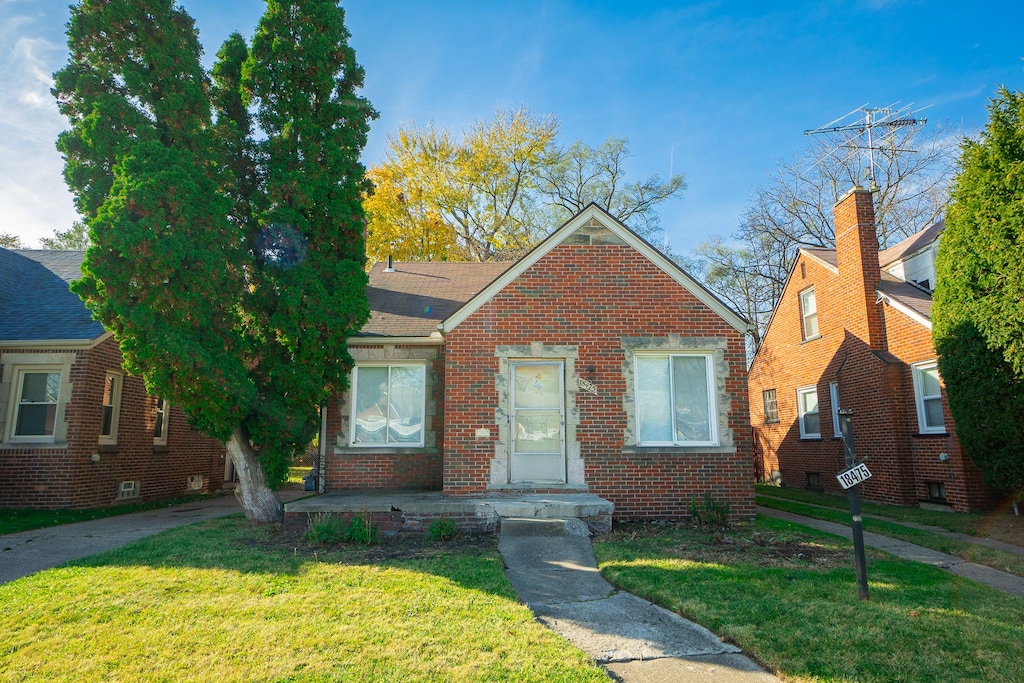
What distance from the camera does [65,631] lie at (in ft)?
15.9

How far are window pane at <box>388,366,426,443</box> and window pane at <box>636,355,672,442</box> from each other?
4094mm

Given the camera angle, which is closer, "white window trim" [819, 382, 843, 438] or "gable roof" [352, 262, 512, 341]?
"gable roof" [352, 262, 512, 341]

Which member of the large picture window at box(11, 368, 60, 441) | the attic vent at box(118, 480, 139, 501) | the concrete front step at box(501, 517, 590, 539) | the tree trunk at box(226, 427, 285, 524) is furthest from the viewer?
the attic vent at box(118, 480, 139, 501)

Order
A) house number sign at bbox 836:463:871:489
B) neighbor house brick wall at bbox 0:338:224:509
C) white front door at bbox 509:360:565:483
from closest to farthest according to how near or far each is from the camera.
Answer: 1. house number sign at bbox 836:463:871:489
2. white front door at bbox 509:360:565:483
3. neighbor house brick wall at bbox 0:338:224:509

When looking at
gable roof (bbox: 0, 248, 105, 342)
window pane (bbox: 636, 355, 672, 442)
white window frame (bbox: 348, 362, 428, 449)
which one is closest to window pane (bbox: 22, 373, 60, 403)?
gable roof (bbox: 0, 248, 105, 342)

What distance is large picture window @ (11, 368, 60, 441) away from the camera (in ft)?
40.0

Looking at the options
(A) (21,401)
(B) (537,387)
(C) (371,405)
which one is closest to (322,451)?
(C) (371,405)

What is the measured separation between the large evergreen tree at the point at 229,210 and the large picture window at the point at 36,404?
5203 millimetres

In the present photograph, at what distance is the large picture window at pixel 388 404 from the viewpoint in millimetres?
11352

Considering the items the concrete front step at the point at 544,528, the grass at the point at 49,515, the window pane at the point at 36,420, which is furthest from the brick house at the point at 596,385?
the window pane at the point at 36,420

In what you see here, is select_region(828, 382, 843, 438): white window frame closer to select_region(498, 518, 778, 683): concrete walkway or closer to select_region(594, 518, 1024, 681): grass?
select_region(594, 518, 1024, 681): grass

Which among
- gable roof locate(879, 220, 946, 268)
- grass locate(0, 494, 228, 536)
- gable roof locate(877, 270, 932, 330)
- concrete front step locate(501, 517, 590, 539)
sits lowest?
grass locate(0, 494, 228, 536)

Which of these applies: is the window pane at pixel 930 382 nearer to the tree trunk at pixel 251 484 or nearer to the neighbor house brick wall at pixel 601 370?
the neighbor house brick wall at pixel 601 370

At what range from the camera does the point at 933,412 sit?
40.9 feet
